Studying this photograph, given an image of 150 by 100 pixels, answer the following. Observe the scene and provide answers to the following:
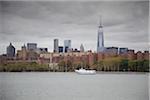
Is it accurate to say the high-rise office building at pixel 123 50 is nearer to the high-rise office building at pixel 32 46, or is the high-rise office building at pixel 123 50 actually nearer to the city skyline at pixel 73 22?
the city skyline at pixel 73 22

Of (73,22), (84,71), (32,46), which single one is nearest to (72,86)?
(84,71)

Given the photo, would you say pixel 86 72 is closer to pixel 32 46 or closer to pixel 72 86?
pixel 72 86

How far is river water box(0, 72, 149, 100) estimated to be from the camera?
13.5ft

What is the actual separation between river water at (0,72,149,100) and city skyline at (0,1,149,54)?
428 millimetres

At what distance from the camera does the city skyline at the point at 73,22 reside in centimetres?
452

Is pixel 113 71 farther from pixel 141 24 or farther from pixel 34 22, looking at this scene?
pixel 34 22

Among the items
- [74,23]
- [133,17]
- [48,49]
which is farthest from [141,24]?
[48,49]

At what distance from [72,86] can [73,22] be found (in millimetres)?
926

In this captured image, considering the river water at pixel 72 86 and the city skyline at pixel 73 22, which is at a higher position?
the city skyline at pixel 73 22

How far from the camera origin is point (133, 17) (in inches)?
180

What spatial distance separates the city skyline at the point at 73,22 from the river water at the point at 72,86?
43 cm

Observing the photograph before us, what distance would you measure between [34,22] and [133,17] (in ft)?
4.72

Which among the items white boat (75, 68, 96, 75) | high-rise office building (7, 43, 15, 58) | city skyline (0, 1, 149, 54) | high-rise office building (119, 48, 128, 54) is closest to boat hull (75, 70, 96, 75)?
white boat (75, 68, 96, 75)

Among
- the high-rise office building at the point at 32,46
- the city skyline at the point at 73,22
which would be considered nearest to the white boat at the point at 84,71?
the city skyline at the point at 73,22
